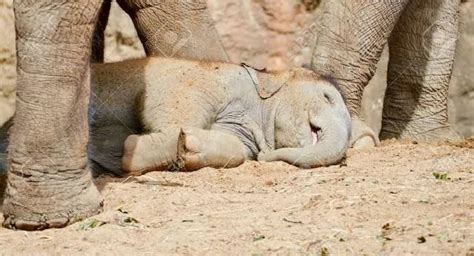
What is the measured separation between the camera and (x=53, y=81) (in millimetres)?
3658

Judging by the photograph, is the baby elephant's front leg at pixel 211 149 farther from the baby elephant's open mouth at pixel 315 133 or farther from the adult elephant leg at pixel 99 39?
the adult elephant leg at pixel 99 39

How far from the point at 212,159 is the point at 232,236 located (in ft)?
3.32

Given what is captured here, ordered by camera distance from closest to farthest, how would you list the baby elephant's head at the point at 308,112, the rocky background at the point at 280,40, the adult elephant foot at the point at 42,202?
the adult elephant foot at the point at 42,202
the baby elephant's head at the point at 308,112
the rocky background at the point at 280,40

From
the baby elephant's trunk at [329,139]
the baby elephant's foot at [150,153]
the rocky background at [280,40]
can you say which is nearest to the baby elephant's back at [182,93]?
the baby elephant's foot at [150,153]

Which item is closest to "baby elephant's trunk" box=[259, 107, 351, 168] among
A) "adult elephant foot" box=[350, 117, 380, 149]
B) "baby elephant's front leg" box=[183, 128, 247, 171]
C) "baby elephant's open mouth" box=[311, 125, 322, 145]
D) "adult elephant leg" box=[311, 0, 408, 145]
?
"baby elephant's open mouth" box=[311, 125, 322, 145]

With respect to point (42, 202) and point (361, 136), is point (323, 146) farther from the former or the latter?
point (42, 202)

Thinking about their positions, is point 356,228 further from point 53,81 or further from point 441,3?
point 441,3

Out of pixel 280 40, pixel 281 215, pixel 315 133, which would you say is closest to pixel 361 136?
pixel 315 133

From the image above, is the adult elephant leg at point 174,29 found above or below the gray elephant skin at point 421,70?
above

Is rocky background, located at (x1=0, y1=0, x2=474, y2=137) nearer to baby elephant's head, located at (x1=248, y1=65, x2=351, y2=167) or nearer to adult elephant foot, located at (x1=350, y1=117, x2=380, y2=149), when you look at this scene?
adult elephant foot, located at (x1=350, y1=117, x2=380, y2=149)

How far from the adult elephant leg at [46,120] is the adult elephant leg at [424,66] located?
2.61 metres

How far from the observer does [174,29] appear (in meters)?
4.90

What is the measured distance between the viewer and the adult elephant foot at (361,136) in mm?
5098

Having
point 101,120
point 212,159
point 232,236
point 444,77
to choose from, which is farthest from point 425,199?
point 444,77
